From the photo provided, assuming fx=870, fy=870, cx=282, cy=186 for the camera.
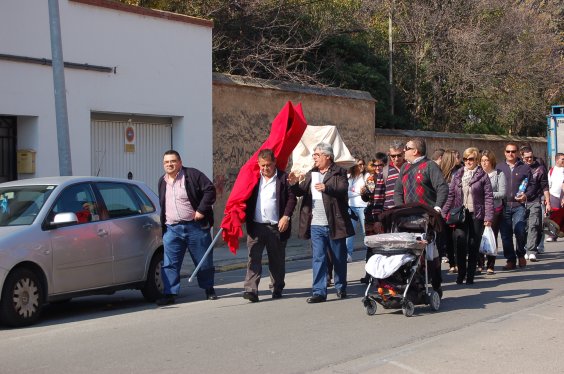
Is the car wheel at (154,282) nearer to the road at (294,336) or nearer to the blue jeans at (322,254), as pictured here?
the road at (294,336)

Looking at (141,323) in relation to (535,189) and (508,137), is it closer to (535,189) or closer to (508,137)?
(535,189)

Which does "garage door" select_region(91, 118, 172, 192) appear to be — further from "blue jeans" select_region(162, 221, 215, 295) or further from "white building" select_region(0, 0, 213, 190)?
"blue jeans" select_region(162, 221, 215, 295)

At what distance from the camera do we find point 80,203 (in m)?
10.1

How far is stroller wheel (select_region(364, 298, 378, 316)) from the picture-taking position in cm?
948

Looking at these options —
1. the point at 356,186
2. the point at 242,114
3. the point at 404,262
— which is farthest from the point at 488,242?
the point at 242,114

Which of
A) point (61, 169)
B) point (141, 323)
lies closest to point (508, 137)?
point (61, 169)

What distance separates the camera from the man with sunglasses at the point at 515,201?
1416 cm

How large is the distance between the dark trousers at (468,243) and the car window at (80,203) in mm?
5029

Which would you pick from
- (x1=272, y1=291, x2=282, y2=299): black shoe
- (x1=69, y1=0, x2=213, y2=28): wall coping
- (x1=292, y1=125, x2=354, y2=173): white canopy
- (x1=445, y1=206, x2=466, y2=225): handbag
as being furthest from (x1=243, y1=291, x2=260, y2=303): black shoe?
(x1=69, y1=0, x2=213, y2=28): wall coping

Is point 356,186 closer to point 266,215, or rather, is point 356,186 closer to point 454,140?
point 266,215

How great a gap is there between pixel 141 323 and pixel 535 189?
7.96 metres

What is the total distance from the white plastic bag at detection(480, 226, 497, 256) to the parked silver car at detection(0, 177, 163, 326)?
4.62m

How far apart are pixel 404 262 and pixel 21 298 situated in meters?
4.06

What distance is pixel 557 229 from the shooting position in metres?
16.6
